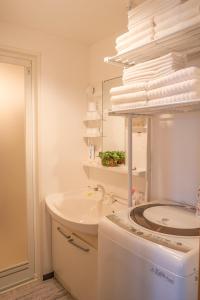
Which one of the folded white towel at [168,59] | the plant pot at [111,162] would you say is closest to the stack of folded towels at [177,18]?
the folded white towel at [168,59]

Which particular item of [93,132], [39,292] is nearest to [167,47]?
[93,132]

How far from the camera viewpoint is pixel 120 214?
1.37 m

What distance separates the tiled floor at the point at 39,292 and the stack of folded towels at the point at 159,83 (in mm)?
1682

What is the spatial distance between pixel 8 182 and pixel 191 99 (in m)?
1.72

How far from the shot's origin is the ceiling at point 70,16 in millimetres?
1655

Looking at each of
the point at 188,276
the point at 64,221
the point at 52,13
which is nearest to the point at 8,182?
the point at 64,221

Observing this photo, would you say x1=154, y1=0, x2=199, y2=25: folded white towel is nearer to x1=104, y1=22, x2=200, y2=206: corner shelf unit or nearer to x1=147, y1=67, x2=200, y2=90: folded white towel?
x1=104, y1=22, x2=200, y2=206: corner shelf unit

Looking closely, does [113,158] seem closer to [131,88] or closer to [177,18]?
[131,88]

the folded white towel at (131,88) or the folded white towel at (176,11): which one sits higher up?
the folded white towel at (176,11)

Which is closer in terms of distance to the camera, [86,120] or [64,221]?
[64,221]

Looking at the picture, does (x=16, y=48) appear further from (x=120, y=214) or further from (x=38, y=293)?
(x=38, y=293)

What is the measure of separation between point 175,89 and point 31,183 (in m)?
1.60

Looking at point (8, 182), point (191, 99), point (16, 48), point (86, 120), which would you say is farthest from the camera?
point (86, 120)

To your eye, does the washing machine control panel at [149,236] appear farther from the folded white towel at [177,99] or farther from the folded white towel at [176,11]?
the folded white towel at [176,11]
